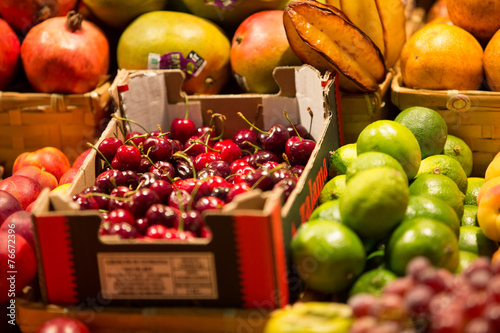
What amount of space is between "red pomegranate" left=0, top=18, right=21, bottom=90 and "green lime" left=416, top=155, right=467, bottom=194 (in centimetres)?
143

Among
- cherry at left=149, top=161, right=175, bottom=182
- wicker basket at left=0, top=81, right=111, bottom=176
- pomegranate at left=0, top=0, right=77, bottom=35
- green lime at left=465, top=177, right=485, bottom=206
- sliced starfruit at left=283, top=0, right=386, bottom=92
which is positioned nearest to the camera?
cherry at left=149, top=161, right=175, bottom=182

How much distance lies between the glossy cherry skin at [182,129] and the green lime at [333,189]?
21.1 inches

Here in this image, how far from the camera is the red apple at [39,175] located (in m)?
1.80

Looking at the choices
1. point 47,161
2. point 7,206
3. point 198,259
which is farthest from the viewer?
point 47,161

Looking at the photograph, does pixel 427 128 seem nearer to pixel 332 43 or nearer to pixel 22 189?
pixel 332 43

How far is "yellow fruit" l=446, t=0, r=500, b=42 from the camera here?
5.83 ft

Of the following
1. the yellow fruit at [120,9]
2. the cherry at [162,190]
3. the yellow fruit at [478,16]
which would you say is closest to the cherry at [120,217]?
the cherry at [162,190]

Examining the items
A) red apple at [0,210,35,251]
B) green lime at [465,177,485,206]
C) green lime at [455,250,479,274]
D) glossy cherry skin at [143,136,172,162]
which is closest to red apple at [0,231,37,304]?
red apple at [0,210,35,251]

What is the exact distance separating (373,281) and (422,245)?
4.6 inches

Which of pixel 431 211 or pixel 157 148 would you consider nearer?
pixel 431 211

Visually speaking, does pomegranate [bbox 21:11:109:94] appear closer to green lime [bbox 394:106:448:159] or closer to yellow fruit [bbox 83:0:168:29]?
yellow fruit [bbox 83:0:168:29]

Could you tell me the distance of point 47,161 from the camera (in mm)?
1902

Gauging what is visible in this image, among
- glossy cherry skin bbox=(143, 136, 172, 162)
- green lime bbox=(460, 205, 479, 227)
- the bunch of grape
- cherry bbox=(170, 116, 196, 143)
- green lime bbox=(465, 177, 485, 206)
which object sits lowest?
green lime bbox=(465, 177, 485, 206)

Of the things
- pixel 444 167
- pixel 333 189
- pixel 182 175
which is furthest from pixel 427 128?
pixel 182 175
